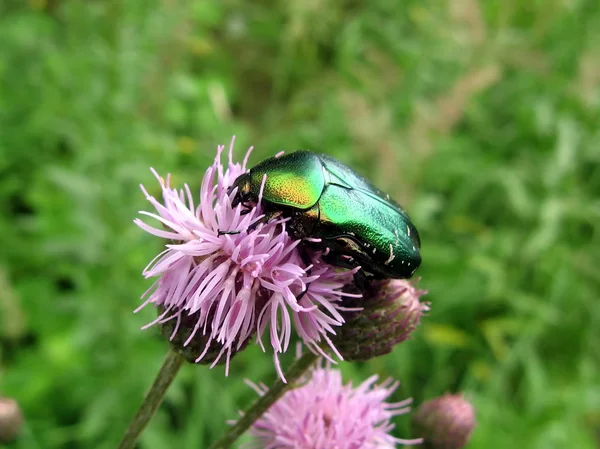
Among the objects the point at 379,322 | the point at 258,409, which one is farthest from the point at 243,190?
the point at 258,409

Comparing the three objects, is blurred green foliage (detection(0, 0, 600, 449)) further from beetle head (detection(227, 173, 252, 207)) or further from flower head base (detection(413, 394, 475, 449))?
beetle head (detection(227, 173, 252, 207))

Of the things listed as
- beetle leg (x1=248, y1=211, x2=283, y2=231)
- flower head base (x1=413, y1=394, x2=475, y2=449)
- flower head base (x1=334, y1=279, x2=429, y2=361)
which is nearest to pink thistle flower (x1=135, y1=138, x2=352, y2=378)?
beetle leg (x1=248, y1=211, x2=283, y2=231)

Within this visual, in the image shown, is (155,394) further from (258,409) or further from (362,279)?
(362,279)

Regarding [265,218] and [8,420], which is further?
[8,420]

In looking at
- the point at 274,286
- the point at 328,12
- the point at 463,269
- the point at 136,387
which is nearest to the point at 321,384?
the point at 274,286

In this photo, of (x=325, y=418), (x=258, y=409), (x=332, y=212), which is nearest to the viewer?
(x=332, y=212)

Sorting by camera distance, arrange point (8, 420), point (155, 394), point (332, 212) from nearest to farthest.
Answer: point (332, 212), point (155, 394), point (8, 420)

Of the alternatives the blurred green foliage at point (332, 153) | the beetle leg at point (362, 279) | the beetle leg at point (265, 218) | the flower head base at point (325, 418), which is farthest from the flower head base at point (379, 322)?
the blurred green foliage at point (332, 153)
